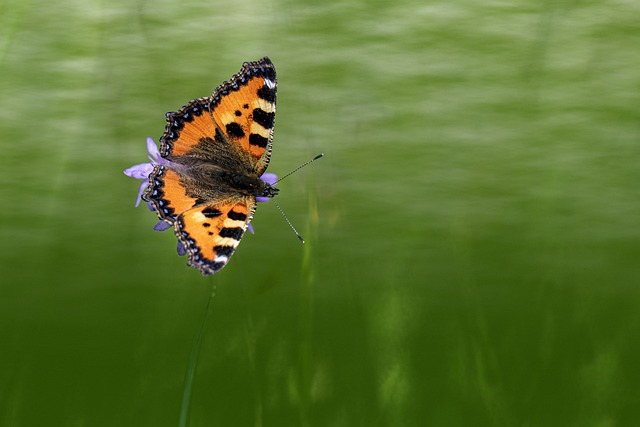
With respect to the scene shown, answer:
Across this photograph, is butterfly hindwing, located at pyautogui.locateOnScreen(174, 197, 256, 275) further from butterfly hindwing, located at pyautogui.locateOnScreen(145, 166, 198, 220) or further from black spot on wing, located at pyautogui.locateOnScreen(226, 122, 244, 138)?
black spot on wing, located at pyautogui.locateOnScreen(226, 122, 244, 138)

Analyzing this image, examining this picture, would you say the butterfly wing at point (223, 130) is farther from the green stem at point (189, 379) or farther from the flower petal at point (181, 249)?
the green stem at point (189, 379)

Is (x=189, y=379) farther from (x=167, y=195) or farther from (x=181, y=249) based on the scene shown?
(x=167, y=195)

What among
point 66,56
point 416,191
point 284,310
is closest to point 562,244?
point 416,191

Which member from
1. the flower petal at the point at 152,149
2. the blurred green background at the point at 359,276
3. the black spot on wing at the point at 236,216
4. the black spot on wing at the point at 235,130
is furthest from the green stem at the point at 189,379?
the black spot on wing at the point at 235,130

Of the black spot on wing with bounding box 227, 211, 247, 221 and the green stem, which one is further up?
the black spot on wing with bounding box 227, 211, 247, 221

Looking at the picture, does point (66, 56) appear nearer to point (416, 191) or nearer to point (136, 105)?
point (136, 105)

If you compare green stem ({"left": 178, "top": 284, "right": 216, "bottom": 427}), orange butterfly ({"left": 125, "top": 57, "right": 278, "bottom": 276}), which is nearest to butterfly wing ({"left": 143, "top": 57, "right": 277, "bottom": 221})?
orange butterfly ({"left": 125, "top": 57, "right": 278, "bottom": 276})
